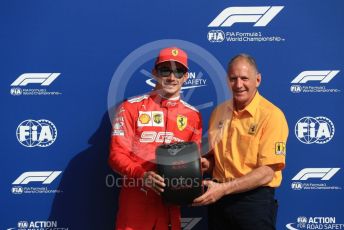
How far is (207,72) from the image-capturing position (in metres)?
2.59

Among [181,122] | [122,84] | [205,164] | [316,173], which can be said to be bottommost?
[316,173]

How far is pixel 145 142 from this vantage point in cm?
214

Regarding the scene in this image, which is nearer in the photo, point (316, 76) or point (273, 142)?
point (273, 142)

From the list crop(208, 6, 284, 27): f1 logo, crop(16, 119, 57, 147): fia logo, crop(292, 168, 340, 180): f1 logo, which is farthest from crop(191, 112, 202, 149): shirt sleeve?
crop(16, 119, 57, 147): fia logo

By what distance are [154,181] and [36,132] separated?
1.09 m

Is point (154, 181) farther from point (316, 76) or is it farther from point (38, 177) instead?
point (316, 76)

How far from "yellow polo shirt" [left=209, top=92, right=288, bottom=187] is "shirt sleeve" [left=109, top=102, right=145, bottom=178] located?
0.44m

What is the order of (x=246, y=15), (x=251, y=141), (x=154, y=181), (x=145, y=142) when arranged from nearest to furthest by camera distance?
1. (x=154, y=181)
2. (x=251, y=141)
3. (x=145, y=142)
4. (x=246, y=15)

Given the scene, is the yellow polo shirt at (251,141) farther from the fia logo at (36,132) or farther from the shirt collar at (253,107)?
the fia logo at (36,132)

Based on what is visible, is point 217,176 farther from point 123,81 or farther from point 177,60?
point 123,81

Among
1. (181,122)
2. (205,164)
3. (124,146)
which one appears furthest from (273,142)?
(124,146)

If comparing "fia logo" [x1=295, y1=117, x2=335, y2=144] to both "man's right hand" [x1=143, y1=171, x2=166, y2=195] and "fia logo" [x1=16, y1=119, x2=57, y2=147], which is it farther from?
"fia logo" [x1=16, y1=119, x2=57, y2=147]

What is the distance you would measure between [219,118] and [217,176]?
0.32 m

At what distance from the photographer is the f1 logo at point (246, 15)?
2.54 meters
